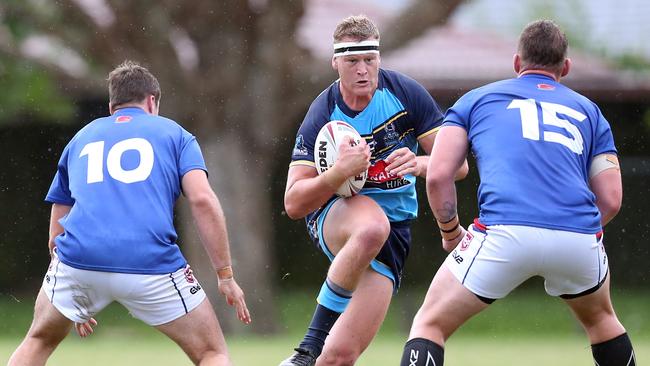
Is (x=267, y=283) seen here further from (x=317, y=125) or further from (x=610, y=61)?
(x=317, y=125)

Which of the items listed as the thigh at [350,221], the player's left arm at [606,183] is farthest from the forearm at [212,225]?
the player's left arm at [606,183]

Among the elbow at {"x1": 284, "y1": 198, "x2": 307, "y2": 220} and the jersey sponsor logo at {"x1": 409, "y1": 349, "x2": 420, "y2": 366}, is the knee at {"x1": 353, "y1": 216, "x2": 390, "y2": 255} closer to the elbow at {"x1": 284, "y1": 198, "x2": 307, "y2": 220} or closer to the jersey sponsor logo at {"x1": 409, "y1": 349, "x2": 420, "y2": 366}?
the elbow at {"x1": 284, "y1": 198, "x2": 307, "y2": 220}

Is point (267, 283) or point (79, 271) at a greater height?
point (79, 271)

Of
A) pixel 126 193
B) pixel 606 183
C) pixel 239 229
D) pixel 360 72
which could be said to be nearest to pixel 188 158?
pixel 126 193

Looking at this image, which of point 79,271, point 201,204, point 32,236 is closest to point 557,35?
point 201,204

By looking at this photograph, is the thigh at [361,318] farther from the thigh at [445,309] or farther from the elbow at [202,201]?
the elbow at [202,201]

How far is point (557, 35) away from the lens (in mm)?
5902

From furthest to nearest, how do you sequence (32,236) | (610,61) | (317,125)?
(610,61) → (32,236) → (317,125)

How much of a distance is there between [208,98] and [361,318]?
9.23 meters

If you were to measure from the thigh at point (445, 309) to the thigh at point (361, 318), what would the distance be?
1.04 meters

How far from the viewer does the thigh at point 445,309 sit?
559 cm

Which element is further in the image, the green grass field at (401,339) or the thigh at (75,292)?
the green grass field at (401,339)

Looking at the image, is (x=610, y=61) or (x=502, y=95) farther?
(x=610, y=61)

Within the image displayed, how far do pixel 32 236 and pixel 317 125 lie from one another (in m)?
11.5
